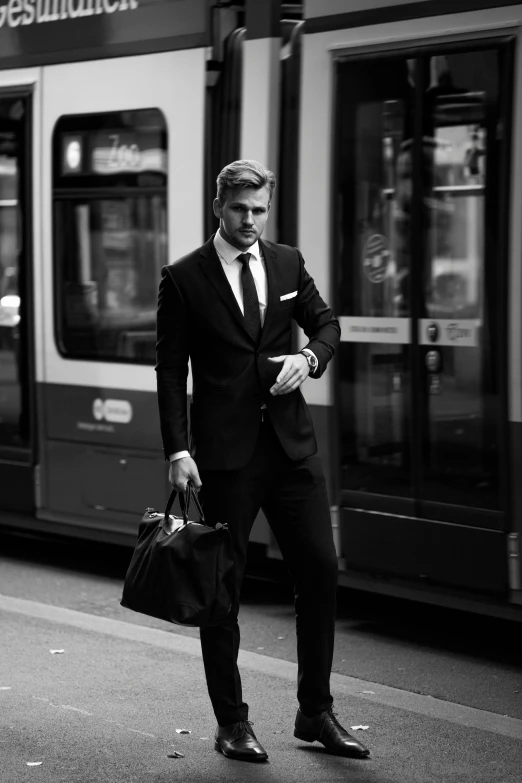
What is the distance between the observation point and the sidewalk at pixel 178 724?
16.0 feet

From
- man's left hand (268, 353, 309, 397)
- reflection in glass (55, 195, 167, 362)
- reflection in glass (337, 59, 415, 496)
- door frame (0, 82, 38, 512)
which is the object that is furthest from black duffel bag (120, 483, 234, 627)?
door frame (0, 82, 38, 512)

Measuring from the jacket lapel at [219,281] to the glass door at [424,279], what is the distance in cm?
172

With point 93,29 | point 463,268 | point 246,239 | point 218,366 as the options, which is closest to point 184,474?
point 218,366

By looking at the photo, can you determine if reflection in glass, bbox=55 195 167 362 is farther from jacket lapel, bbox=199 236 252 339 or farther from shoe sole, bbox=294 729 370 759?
shoe sole, bbox=294 729 370 759

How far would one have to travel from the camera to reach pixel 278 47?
727 centimetres

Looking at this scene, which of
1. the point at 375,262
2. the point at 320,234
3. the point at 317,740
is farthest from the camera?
the point at 320,234

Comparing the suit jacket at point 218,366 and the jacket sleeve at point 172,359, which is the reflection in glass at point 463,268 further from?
the jacket sleeve at point 172,359

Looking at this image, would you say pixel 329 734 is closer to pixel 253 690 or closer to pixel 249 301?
pixel 253 690

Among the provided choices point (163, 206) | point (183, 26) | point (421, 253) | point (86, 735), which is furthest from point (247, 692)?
point (183, 26)

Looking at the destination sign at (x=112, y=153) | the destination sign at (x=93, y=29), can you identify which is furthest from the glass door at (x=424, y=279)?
the destination sign at (x=112, y=153)

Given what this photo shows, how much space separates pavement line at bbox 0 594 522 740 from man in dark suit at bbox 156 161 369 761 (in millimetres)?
662

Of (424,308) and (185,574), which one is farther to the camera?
(424,308)

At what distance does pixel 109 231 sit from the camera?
8.19m

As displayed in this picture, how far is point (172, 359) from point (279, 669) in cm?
185
